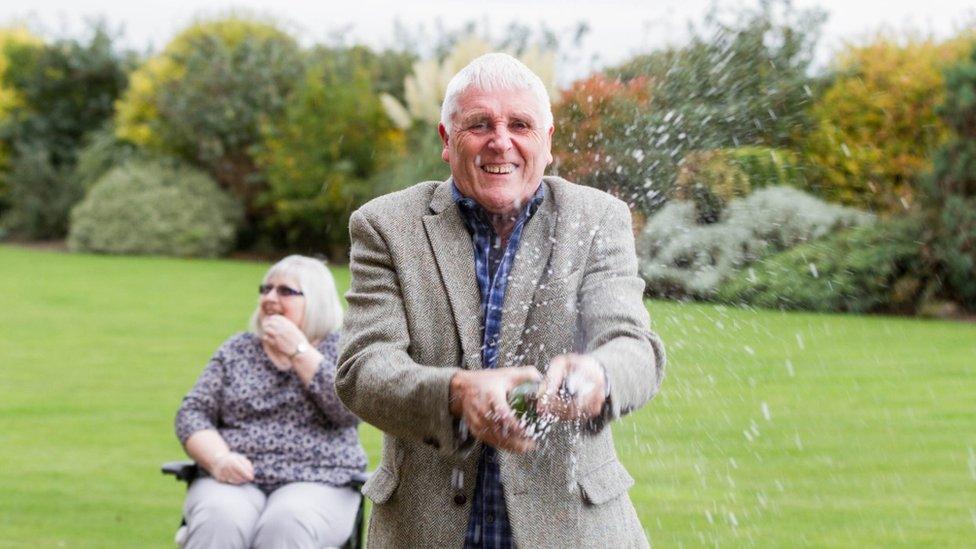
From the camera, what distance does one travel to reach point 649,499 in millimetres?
6777

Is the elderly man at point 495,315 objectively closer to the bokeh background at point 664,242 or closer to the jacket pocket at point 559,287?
the jacket pocket at point 559,287

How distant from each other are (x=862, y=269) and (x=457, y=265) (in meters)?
13.0

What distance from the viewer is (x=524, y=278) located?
7.97 ft

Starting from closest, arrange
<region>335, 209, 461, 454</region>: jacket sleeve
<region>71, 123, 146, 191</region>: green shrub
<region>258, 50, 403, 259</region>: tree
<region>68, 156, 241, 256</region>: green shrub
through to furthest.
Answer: <region>335, 209, 461, 454</region>: jacket sleeve < <region>258, 50, 403, 259</region>: tree < <region>68, 156, 241, 256</region>: green shrub < <region>71, 123, 146, 191</region>: green shrub

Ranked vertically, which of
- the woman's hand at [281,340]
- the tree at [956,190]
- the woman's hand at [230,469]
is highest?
the woman's hand at [281,340]

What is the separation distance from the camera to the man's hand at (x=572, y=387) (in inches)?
84.9

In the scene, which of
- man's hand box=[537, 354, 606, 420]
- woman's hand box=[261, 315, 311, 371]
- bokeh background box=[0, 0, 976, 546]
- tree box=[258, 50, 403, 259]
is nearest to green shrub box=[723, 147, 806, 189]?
bokeh background box=[0, 0, 976, 546]

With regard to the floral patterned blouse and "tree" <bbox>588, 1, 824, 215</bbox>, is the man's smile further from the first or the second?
"tree" <bbox>588, 1, 824, 215</bbox>

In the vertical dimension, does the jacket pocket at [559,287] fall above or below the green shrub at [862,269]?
above

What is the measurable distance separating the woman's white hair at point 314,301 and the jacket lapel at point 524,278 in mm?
2765

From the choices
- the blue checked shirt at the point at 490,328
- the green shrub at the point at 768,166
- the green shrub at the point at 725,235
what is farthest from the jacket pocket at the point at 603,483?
the green shrub at the point at 768,166

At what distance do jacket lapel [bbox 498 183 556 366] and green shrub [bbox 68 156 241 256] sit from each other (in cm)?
2448

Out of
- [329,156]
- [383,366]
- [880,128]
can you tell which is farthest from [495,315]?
[329,156]

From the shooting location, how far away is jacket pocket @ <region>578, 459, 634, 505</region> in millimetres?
2445
